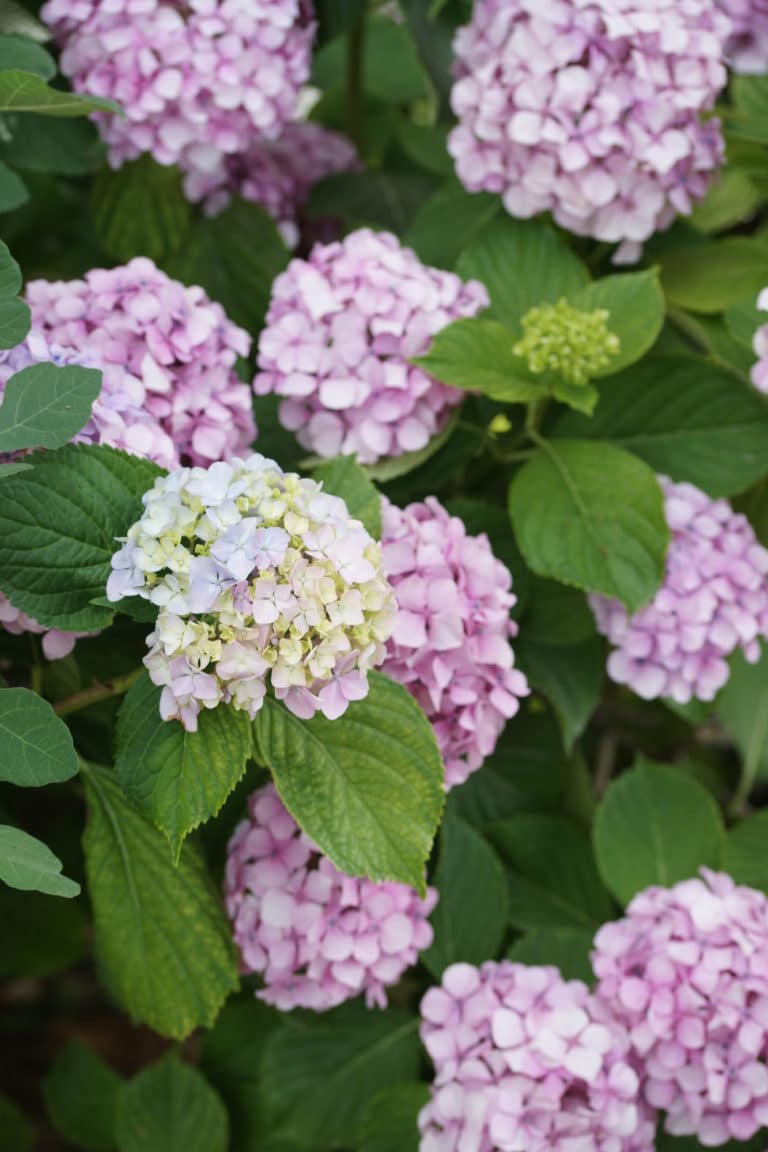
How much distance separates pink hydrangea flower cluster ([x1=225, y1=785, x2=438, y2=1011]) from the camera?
3.87ft

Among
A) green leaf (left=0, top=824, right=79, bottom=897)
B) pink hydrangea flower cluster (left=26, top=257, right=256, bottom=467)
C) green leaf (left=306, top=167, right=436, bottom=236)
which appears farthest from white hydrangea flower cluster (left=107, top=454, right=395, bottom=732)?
green leaf (left=306, top=167, right=436, bottom=236)

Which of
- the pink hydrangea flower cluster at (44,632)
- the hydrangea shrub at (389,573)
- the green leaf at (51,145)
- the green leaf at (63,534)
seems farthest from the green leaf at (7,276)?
the green leaf at (51,145)

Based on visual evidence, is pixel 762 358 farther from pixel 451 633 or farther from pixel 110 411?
pixel 110 411

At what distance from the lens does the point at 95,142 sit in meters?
1.56

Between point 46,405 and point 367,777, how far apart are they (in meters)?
0.35

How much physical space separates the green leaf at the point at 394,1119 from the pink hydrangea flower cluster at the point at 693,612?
0.47 meters

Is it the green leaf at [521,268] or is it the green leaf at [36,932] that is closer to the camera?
the green leaf at [521,268]

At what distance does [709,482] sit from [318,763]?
62 centimetres

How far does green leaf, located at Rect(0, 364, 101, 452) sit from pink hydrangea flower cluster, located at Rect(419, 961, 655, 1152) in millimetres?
642

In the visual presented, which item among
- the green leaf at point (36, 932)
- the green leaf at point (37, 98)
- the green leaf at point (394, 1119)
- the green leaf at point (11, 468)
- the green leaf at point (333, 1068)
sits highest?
the green leaf at point (37, 98)

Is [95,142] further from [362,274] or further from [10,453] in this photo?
[10,453]

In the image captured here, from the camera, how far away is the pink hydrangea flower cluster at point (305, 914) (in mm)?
1180

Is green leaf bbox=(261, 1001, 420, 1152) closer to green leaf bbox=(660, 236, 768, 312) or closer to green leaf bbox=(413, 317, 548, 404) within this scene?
green leaf bbox=(413, 317, 548, 404)

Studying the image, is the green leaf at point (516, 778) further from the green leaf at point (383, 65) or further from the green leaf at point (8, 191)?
the green leaf at point (383, 65)
